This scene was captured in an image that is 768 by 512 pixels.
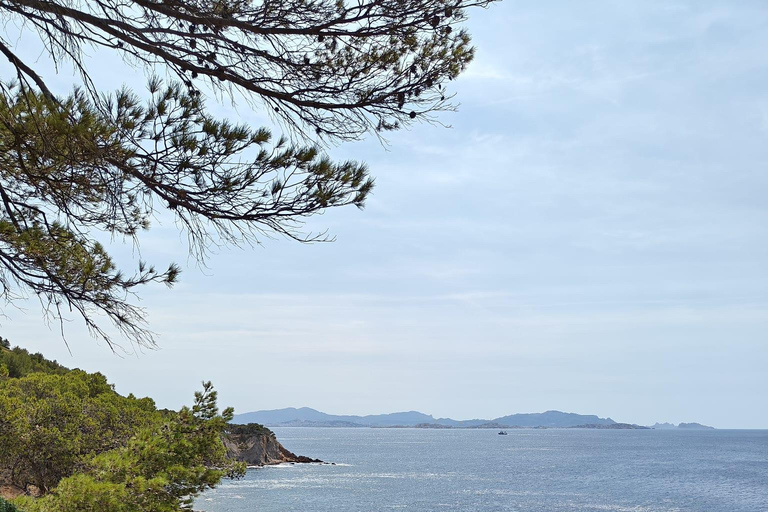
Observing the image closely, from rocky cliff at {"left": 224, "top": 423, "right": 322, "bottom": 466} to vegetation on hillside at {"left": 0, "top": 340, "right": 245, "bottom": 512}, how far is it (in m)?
48.0

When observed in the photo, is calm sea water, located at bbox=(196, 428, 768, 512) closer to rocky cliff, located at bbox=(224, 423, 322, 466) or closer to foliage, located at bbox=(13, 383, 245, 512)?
rocky cliff, located at bbox=(224, 423, 322, 466)

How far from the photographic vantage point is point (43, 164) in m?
5.73

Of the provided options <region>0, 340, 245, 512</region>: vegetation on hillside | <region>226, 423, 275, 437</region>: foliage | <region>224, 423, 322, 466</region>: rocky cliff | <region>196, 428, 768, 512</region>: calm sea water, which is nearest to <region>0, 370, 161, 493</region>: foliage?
<region>0, 340, 245, 512</region>: vegetation on hillside

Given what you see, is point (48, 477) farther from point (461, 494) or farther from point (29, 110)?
point (461, 494)

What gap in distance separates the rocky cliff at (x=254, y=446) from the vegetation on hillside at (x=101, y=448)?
1891 inches

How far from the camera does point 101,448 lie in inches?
855

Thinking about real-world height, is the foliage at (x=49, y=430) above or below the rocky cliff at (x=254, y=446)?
above

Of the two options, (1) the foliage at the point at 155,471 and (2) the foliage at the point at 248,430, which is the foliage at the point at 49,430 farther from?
(2) the foliage at the point at 248,430

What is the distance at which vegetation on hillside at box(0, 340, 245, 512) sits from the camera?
35.4 ft

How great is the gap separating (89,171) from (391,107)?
2.78m

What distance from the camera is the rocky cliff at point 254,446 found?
2960 inches

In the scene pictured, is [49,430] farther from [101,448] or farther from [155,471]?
[155,471]

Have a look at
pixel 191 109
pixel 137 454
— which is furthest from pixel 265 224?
pixel 137 454

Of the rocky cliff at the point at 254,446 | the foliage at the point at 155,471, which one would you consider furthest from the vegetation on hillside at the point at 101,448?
the rocky cliff at the point at 254,446
